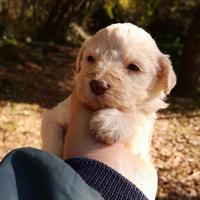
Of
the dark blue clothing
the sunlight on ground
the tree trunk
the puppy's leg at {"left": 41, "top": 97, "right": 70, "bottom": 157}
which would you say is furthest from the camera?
the tree trunk

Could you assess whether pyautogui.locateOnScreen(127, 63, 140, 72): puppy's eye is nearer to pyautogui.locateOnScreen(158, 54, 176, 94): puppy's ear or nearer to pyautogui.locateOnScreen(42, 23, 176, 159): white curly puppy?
pyautogui.locateOnScreen(42, 23, 176, 159): white curly puppy

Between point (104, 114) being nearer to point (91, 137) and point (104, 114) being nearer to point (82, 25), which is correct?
point (91, 137)

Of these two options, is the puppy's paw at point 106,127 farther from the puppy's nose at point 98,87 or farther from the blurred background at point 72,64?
the blurred background at point 72,64

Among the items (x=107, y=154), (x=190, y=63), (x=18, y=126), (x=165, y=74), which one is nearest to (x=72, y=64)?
(x=190, y=63)

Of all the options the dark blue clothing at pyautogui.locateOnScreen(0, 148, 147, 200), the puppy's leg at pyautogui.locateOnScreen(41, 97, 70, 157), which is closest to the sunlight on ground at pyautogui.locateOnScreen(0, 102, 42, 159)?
the puppy's leg at pyautogui.locateOnScreen(41, 97, 70, 157)

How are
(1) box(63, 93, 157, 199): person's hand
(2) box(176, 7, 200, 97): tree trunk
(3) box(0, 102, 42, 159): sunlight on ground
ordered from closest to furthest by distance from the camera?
(1) box(63, 93, 157, 199): person's hand
(3) box(0, 102, 42, 159): sunlight on ground
(2) box(176, 7, 200, 97): tree trunk

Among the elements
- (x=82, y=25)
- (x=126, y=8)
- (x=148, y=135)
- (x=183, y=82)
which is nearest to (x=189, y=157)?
(x=183, y=82)
